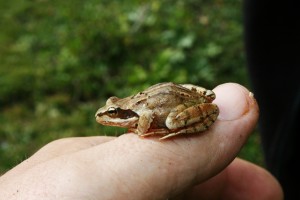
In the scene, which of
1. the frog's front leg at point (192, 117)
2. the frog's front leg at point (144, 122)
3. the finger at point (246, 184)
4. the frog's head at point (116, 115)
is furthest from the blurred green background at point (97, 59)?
the frog's front leg at point (192, 117)

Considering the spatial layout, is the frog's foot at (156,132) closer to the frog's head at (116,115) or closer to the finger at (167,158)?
the finger at (167,158)

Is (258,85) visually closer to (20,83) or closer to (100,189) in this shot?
(100,189)

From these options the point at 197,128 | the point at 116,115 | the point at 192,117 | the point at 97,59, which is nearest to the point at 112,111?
the point at 116,115

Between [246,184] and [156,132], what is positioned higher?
[156,132]

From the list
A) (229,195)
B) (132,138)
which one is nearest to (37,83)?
(229,195)

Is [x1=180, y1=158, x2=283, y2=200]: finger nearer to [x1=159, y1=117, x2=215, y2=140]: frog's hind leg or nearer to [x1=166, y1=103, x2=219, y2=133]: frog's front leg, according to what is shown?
[x1=166, y1=103, x2=219, y2=133]: frog's front leg

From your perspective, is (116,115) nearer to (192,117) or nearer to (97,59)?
(192,117)

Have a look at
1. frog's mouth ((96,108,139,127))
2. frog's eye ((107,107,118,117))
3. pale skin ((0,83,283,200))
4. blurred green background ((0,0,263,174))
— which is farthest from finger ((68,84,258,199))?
blurred green background ((0,0,263,174))
